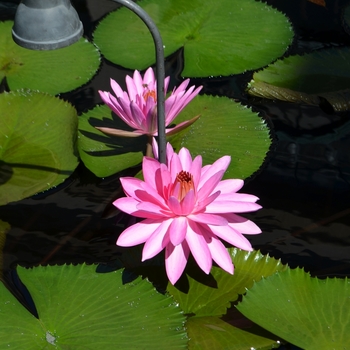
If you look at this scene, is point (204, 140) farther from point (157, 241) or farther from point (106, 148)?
point (157, 241)

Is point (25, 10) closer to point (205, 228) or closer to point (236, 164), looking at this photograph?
point (205, 228)

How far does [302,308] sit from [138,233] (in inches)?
16.0

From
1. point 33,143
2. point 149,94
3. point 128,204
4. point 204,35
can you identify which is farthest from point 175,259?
point 204,35

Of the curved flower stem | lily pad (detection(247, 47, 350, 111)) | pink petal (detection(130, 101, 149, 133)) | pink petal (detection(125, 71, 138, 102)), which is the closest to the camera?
the curved flower stem

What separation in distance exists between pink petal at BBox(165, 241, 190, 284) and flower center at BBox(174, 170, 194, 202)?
107mm

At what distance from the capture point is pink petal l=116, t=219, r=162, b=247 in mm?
1305

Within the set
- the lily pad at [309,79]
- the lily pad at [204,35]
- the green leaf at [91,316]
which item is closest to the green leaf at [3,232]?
the green leaf at [91,316]

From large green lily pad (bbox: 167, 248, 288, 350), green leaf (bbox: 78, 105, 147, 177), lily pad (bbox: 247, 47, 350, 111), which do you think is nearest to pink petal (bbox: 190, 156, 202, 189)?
large green lily pad (bbox: 167, 248, 288, 350)

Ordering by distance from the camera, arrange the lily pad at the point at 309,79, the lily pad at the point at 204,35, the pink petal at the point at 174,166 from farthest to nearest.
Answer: the lily pad at the point at 204,35
the lily pad at the point at 309,79
the pink petal at the point at 174,166

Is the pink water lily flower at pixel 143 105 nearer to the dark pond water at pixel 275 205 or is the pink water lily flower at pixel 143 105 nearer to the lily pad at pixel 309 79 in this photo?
the dark pond water at pixel 275 205

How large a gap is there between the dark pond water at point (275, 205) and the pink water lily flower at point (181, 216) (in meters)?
0.35

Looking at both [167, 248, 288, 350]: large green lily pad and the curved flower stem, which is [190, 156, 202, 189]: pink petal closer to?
the curved flower stem

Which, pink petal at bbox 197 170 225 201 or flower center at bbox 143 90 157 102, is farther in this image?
flower center at bbox 143 90 157 102

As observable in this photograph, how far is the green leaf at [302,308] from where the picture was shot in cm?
130
